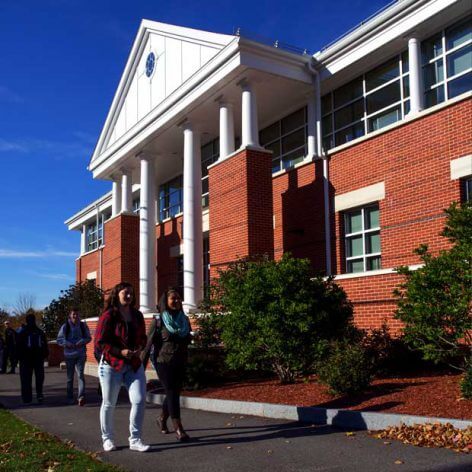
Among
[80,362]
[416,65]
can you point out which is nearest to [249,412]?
[80,362]

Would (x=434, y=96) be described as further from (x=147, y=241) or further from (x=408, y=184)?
(x=147, y=241)

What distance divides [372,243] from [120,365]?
29.0 feet

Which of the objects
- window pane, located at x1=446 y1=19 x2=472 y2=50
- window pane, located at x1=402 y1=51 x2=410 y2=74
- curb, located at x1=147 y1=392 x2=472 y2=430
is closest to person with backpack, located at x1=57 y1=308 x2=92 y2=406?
curb, located at x1=147 y1=392 x2=472 y2=430

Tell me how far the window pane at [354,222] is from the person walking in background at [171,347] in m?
8.10

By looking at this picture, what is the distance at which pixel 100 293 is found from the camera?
23094 millimetres

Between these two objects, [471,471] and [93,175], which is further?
[93,175]

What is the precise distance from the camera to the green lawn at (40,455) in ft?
17.5

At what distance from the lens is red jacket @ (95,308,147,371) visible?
620 cm

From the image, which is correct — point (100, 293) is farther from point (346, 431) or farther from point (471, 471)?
point (471, 471)

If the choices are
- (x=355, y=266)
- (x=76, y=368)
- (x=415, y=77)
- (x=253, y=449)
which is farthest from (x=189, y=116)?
(x=253, y=449)

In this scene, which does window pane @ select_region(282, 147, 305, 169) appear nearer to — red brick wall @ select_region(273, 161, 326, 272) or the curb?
red brick wall @ select_region(273, 161, 326, 272)

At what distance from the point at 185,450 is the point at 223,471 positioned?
1017 millimetres

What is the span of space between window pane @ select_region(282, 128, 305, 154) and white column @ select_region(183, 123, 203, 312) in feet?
8.28

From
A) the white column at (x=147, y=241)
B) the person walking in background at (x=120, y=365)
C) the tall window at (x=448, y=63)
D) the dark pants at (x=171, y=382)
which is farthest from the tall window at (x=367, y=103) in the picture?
the person walking in background at (x=120, y=365)
